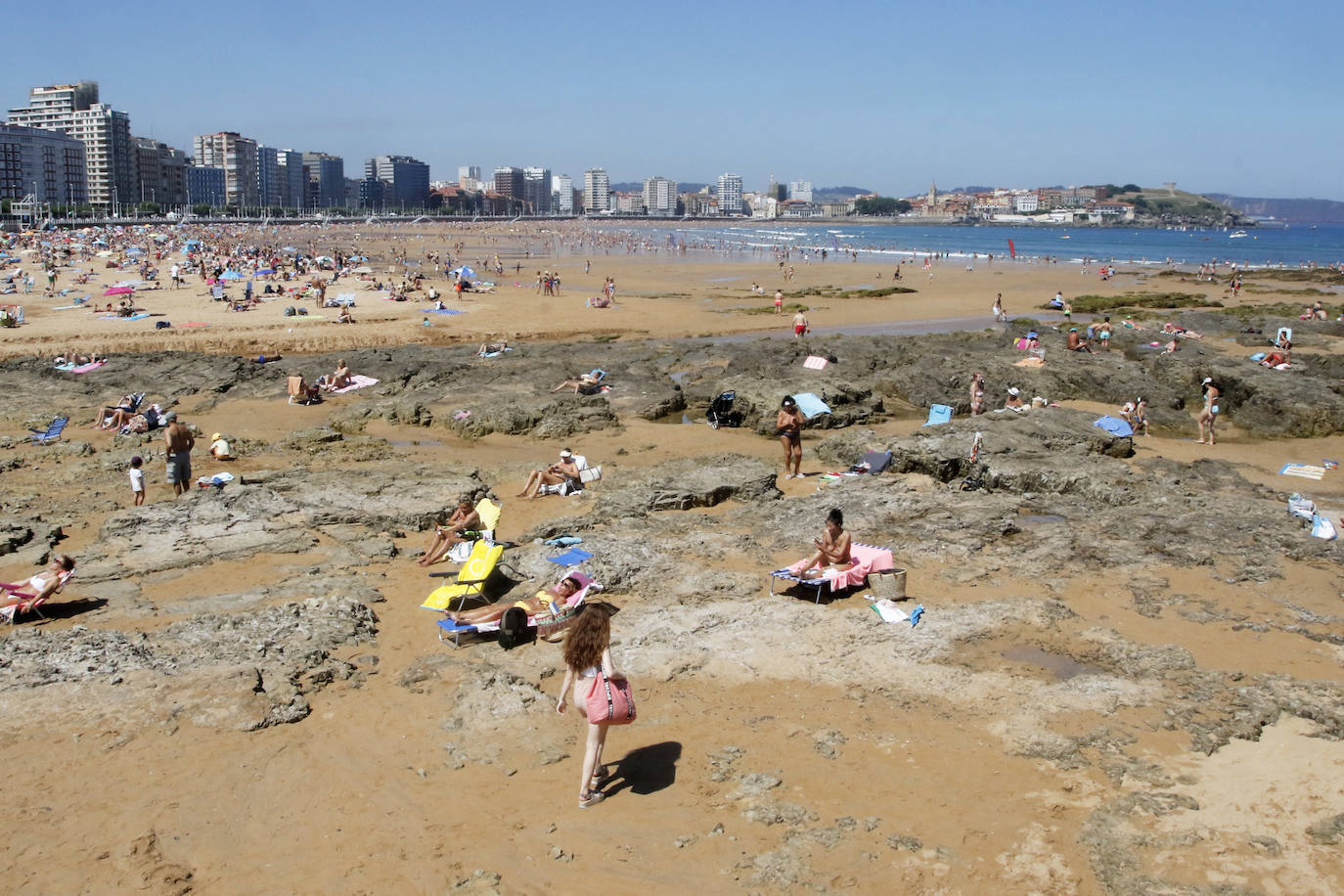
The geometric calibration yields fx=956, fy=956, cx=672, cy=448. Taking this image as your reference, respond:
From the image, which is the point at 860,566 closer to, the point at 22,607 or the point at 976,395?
the point at 22,607

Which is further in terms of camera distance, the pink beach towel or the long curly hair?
the pink beach towel

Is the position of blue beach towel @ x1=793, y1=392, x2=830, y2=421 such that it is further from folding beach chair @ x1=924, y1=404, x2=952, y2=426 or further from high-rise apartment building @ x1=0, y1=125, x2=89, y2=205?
high-rise apartment building @ x1=0, y1=125, x2=89, y2=205

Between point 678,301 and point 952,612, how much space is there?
112 ft

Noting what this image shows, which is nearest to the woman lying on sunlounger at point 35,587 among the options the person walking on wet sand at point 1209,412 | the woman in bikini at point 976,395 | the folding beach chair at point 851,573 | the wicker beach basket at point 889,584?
the folding beach chair at point 851,573

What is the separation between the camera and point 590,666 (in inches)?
237

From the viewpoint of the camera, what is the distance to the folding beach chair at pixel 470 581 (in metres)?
9.13

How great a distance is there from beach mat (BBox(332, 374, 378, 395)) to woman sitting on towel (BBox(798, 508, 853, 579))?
15.3 metres

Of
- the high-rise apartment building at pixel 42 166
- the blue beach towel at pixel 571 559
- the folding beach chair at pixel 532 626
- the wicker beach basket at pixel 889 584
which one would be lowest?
the folding beach chair at pixel 532 626

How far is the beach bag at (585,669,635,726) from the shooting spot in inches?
235

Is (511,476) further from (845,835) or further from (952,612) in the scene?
(845,835)

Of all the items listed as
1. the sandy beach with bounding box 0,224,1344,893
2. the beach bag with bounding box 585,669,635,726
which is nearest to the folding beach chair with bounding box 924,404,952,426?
the sandy beach with bounding box 0,224,1344,893

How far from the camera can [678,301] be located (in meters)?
42.0

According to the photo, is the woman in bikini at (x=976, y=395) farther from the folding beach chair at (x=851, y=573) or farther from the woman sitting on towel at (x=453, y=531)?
the woman sitting on towel at (x=453, y=531)

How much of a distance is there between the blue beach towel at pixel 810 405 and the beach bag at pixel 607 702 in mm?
12598
